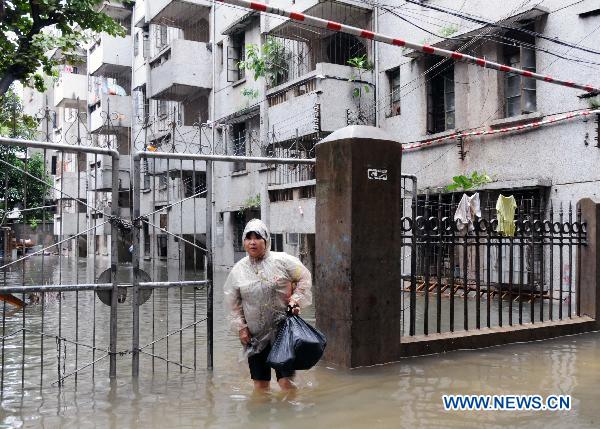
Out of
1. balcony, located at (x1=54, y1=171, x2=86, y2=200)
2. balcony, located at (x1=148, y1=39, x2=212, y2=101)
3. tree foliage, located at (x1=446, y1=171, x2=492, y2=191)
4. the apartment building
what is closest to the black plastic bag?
the apartment building

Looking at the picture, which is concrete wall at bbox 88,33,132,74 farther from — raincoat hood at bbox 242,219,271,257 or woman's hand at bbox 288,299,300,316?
woman's hand at bbox 288,299,300,316

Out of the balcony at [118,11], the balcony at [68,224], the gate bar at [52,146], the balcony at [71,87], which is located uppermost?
the balcony at [118,11]

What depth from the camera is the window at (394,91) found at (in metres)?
18.1

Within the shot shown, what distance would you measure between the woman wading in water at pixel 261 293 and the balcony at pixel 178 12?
22483 millimetres

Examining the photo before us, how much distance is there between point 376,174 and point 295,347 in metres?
2.21

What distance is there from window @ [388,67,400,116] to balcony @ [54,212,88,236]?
13.2 metres

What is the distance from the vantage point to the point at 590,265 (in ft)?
28.4

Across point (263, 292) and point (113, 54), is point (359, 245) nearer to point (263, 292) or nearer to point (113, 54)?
point (263, 292)

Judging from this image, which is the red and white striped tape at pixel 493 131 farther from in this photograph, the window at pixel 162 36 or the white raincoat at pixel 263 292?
the window at pixel 162 36

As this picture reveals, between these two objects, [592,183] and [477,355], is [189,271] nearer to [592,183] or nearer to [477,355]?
[477,355]

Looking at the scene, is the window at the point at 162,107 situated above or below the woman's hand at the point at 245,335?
above

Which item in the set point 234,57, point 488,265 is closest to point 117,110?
point 234,57

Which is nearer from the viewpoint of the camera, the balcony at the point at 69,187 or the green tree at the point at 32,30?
the balcony at the point at 69,187

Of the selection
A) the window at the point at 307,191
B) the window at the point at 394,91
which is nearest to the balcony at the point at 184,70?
the window at the point at 394,91
